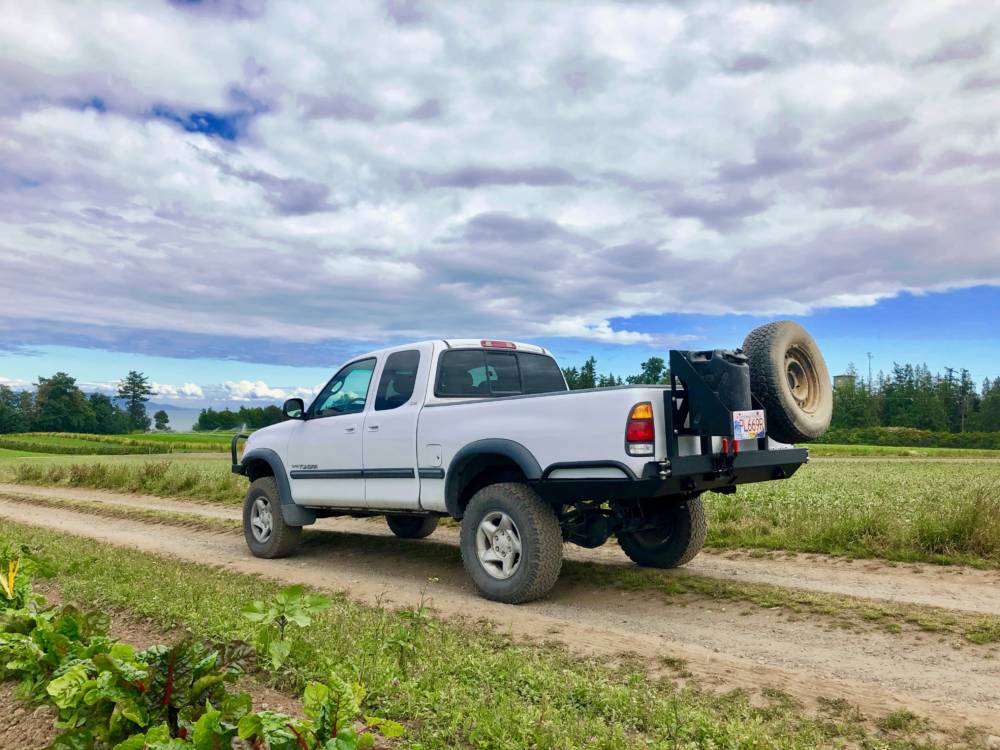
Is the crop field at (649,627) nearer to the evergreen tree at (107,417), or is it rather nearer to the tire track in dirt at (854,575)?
the tire track in dirt at (854,575)

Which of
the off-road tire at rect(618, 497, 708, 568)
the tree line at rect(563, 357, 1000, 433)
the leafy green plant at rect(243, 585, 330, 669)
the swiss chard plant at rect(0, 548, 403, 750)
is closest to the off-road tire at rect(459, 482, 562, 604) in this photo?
the off-road tire at rect(618, 497, 708, 568)

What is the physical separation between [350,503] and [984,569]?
20.8 ft

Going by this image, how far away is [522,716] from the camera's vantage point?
3441 millimetres

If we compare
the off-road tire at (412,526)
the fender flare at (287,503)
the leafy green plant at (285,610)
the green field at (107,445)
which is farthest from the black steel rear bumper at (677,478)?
the green field at (107,445)

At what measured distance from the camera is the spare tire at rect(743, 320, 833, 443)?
6352mm

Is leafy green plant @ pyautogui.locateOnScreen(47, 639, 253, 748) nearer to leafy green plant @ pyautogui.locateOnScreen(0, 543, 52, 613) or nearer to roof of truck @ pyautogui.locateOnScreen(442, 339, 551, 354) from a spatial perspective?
leafy green plant @ pyautogui.locateOnScreen(0, 543, 52, 613)

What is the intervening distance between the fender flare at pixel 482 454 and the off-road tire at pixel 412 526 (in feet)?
11.0

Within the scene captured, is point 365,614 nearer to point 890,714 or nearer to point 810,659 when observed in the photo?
point 810,659

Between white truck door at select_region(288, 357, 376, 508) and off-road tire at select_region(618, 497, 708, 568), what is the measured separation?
2869 millimetres

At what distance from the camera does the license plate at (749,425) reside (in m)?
5.86

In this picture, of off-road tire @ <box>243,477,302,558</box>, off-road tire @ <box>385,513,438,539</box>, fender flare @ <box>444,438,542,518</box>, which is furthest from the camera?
off-road tire @ <box>385,513,438,539</box>

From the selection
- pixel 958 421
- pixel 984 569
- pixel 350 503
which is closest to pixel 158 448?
pixel 350 503

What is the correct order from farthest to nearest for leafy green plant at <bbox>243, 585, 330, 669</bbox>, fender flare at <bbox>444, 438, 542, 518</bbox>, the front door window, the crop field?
1. the front door window
2. fender flare at <bbox>444, 438, 542, 518</bbox>
3. the crop field
4. leafy green plant at <bbox>243, 585, 330, 669</bbox>

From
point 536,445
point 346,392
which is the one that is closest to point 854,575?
point 536,445
